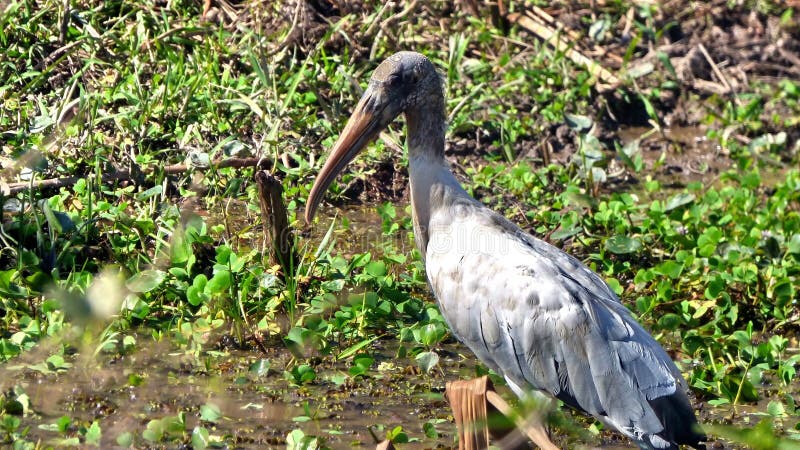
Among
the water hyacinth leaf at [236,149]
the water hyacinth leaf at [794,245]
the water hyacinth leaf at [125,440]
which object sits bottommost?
the water hyacinth leaf at [125,440]

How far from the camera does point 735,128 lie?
824 cm

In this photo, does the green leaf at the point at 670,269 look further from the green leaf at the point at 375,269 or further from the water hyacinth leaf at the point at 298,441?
the water hyacinth leaf at the point at 298,441

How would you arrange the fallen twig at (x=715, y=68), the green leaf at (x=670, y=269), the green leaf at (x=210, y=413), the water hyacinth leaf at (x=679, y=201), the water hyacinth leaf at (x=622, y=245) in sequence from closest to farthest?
the green leaf at (x=210, y=413)
the green leaf at (x=670, y=269)
the water hyacinth leaf at (x=622, y=245)
the water hyacinth leaf at (x=679, y=201)
the fallen twig at (x=715, y=68)

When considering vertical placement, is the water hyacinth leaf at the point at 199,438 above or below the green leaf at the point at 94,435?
below

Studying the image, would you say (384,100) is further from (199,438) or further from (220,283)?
(199,438)

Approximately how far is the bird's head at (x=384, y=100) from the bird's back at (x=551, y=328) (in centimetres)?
51

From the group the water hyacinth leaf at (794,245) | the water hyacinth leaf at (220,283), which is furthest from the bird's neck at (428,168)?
the water hyacinth leaf at (794,245)

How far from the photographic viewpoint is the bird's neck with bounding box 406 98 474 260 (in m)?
4.90

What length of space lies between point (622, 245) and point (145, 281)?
267cm

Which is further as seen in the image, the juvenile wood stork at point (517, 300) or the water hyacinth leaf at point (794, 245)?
the water hyacinth leaf at point (794, 245)

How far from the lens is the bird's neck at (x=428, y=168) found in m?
4.90

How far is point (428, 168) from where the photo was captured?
493cm

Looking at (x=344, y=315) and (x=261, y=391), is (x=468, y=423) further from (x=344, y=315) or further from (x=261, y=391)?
(x=344, y=315)

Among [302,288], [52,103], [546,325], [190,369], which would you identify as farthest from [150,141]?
[546,325]
